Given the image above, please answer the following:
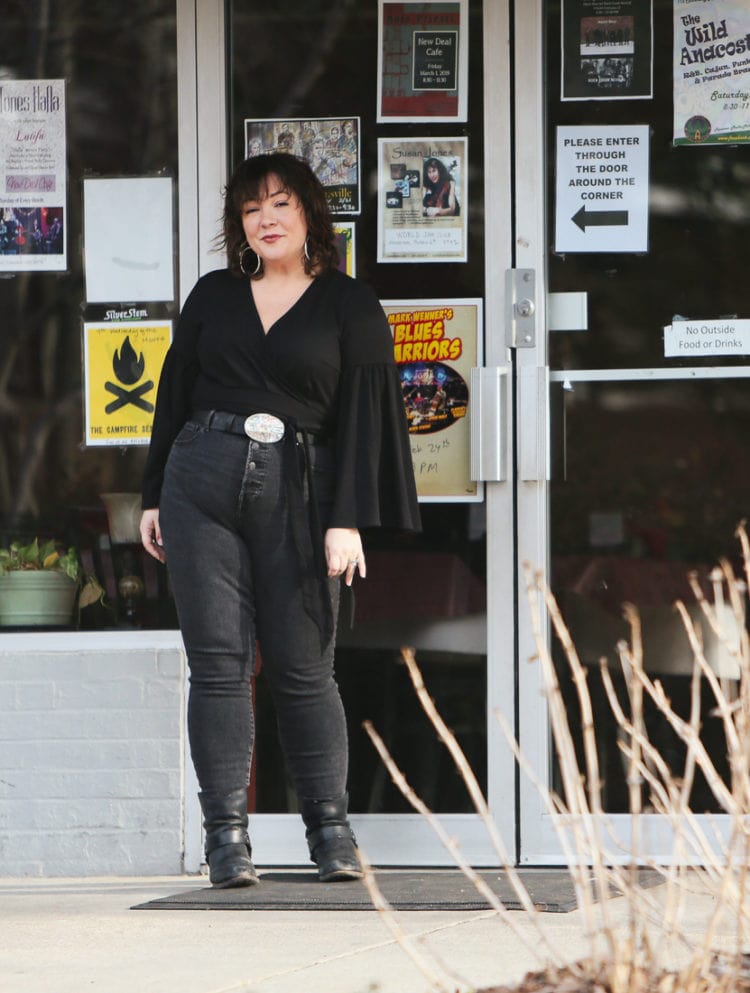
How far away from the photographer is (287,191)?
4.44 meters

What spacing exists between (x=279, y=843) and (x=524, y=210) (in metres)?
1.98

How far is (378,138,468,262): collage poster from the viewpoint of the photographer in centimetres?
502

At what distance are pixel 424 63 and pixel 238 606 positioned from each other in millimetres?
1777

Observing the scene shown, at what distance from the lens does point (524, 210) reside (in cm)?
496

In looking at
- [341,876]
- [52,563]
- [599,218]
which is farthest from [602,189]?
[341,876]

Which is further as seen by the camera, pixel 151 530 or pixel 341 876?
pixel 151 530

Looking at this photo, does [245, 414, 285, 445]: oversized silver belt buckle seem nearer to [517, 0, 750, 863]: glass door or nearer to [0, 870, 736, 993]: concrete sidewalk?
[517, 0, 750, 863]: glass door

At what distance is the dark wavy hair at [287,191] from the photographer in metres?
4.45

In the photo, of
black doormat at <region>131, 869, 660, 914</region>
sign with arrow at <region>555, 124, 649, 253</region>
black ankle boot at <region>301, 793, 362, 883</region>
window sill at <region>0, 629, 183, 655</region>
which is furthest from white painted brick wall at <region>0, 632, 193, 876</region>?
sign with arrow at <region>555, 124, 649, 253</region>

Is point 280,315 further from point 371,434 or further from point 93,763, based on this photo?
point 93,763

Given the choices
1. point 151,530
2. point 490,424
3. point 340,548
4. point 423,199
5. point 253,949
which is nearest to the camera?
point 253,949

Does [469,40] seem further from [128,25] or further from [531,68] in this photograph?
[128,25]

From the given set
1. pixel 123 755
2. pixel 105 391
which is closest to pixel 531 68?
pixel 105 391

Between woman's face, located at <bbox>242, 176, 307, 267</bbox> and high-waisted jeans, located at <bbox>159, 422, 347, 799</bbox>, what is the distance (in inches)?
19.7
